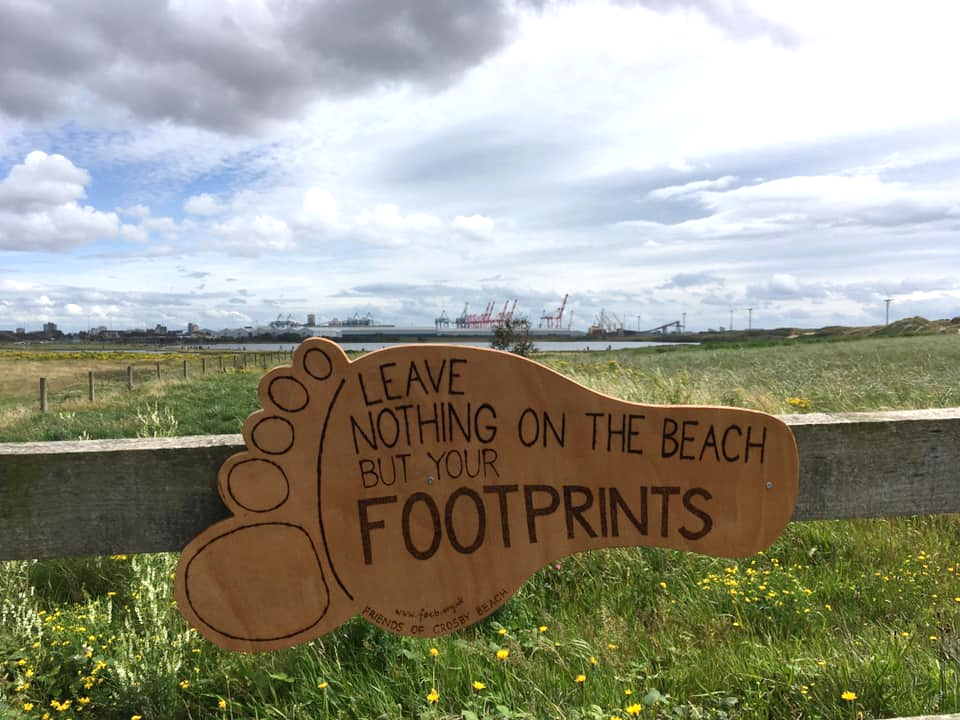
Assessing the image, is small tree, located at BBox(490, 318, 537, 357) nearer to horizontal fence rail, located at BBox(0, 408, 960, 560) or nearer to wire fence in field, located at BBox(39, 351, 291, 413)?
wire fence in field, located at BBox(39, 351, 291, 413)

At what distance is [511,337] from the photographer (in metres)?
21.4

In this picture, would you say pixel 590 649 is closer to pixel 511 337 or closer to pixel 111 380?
pixel 511 337

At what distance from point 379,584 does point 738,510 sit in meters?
0.97

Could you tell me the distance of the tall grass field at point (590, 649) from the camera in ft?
6.12

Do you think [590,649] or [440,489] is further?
[590,649]

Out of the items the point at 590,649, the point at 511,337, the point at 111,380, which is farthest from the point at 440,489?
the point at 111,380

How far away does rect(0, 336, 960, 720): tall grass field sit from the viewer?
1.86m

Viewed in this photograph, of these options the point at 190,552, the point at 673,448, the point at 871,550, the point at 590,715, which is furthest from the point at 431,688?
the point at 871,550

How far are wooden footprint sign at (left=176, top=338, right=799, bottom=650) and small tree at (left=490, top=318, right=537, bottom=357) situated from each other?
59.8 feet

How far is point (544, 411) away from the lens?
1628 millimetres

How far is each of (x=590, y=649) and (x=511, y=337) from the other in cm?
1939

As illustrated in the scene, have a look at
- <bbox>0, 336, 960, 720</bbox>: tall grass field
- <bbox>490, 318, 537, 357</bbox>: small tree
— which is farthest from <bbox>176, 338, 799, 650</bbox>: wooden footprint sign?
<bbox>490, 318, 537, 357</bbox>: small tree

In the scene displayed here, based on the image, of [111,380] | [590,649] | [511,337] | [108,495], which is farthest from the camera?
[111,380]

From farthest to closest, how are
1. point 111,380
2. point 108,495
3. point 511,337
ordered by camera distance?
point 111,380
point 511,337
point 108,495
